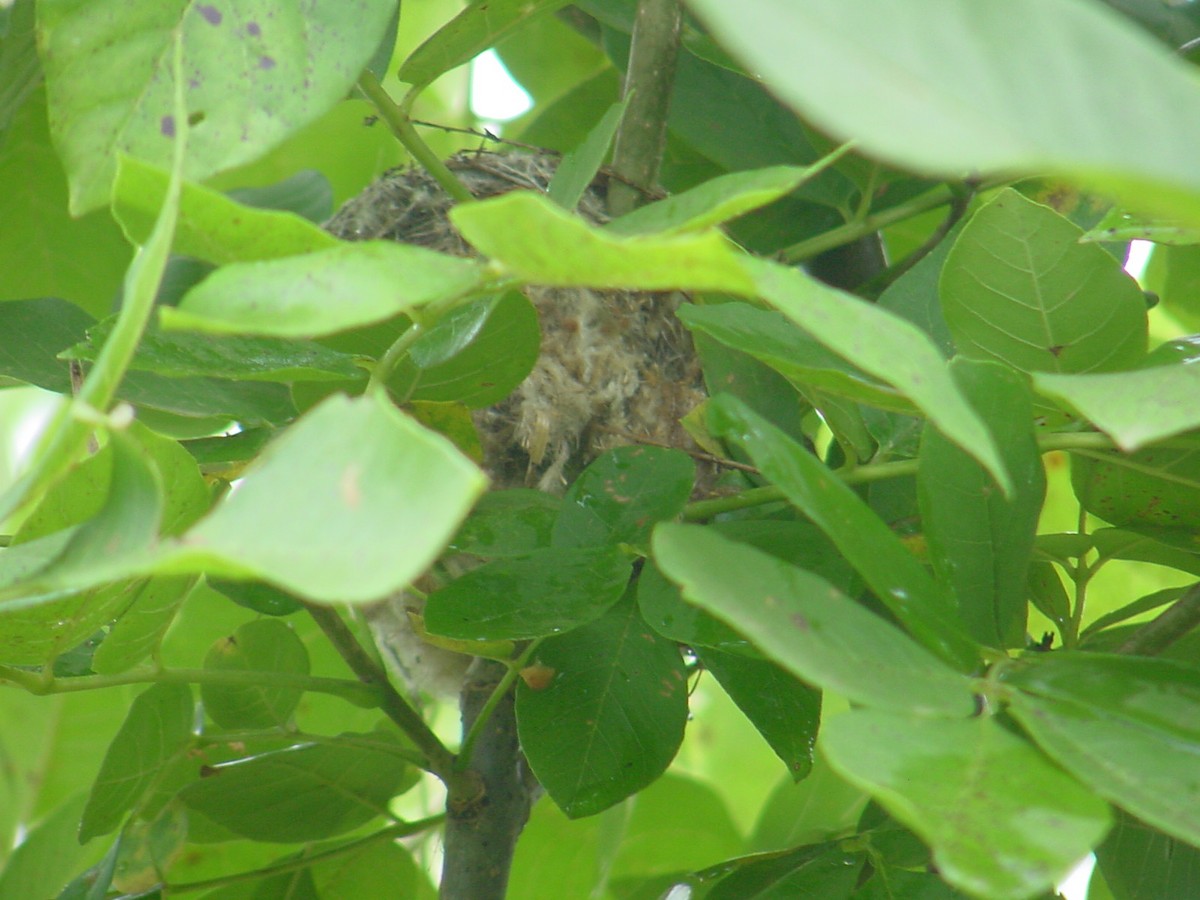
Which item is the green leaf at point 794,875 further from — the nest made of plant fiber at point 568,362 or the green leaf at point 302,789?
the nest made of plant fiber at point 568,362

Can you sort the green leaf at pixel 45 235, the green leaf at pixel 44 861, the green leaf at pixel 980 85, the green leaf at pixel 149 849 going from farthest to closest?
the green leaf at pixel 45 235 → the green leaf at pixel 44 861 → the green leaf at pixel 149 849 → the green leaf at pixel 980 85

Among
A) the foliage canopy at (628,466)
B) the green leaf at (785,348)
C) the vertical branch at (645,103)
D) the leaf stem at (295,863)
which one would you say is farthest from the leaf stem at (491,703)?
the vertical branch at (645,103)

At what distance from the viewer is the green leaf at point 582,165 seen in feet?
1.80

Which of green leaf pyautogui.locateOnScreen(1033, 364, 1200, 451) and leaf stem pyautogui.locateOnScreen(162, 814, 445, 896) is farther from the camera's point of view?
leaf stem pyautogui.locateOnScreen(162, 814, 445, 896)

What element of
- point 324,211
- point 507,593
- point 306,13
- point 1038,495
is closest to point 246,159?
point 306,13

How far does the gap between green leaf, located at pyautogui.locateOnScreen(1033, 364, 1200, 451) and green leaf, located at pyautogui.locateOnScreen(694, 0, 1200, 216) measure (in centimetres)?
13

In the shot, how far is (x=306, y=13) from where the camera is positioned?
0.51m

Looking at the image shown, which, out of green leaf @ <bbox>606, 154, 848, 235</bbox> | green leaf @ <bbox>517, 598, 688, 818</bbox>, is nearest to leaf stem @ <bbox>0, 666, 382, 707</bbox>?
green leaf @ <bbox>517, 598, 688, 818</bbox>

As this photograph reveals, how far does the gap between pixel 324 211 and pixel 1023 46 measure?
913 mm

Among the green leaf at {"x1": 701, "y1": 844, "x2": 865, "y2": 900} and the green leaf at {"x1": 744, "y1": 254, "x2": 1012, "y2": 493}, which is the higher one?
the green leaf at {"x1": 744, "y1": 254, "x2": 1012, "y2": 493}

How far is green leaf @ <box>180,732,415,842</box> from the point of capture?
29.7 inches

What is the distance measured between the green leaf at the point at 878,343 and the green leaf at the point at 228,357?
24cm

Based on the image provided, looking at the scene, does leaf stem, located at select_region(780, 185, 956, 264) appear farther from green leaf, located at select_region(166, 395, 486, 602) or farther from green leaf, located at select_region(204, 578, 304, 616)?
green leaf, located at select_region(166, 395, 486, 602)

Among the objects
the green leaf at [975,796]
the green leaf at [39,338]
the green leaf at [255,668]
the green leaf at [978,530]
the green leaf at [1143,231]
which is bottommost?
the green leaf at [255,668]
